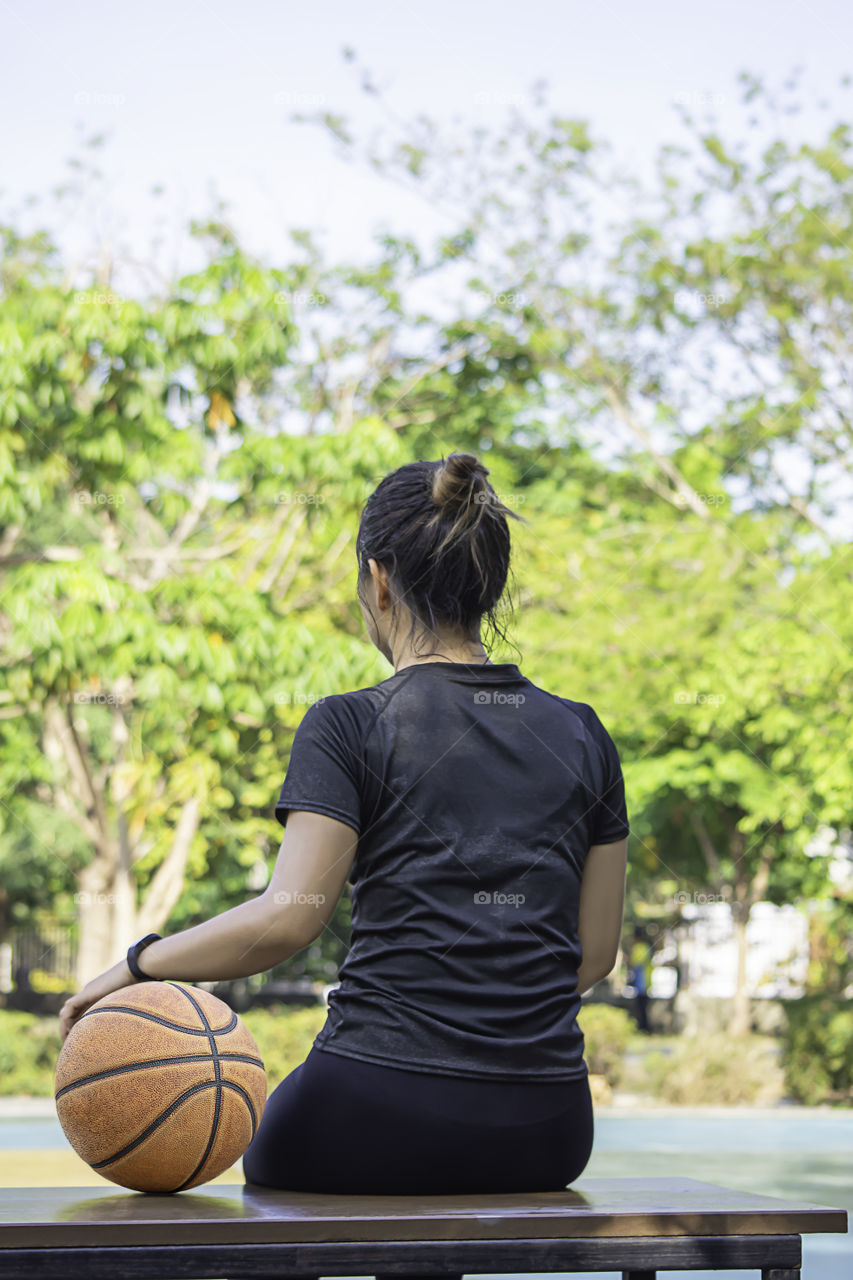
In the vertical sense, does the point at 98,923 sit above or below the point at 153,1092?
above

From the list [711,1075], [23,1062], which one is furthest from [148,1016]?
[711,1075]

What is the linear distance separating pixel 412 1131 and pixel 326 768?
1.64ft

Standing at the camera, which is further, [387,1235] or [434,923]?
[434,923]

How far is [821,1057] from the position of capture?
1415cm

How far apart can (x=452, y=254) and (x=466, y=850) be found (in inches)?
522

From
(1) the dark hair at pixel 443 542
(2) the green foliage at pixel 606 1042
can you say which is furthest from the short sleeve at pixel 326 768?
(2) the green foliage at pixel 606 1042

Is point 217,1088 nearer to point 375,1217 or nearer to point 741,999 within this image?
point 375,1217

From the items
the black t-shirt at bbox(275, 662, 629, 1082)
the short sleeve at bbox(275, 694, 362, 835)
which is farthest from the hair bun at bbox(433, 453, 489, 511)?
the short sleeve at bbox(275, 694, 362, 835)

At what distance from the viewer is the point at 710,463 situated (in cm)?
1566

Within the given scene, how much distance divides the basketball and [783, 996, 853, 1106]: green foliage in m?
13.0

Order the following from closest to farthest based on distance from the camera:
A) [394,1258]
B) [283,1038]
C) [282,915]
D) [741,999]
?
[394,1258]
[282,915]
[283,1038]
[741,999]

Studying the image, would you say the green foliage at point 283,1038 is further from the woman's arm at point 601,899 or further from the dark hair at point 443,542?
the dark hair at point 443,542

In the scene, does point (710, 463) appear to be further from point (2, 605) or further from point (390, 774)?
point (390, 774)

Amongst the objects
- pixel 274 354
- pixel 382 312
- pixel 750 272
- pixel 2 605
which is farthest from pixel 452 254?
pixel 2 605
